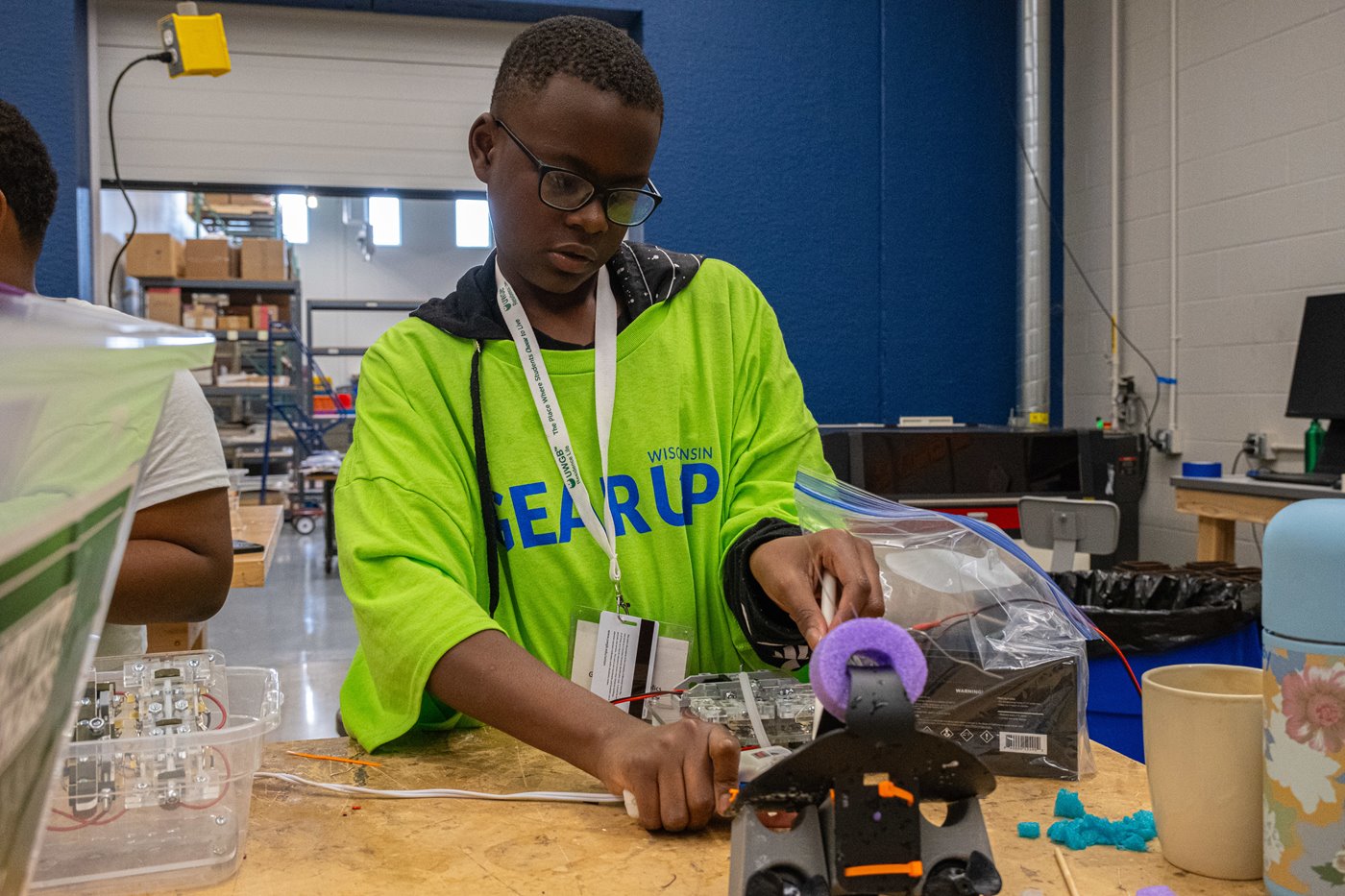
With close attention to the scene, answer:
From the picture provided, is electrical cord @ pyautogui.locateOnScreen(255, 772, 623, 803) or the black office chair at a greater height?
the black office chair

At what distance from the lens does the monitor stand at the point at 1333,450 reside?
334 centimetres

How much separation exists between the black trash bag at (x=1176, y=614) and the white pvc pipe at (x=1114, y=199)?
2416 mm

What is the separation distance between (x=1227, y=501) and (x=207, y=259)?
7974mm

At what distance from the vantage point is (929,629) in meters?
1.03

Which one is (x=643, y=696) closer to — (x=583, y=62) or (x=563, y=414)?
(x=563, y=414)

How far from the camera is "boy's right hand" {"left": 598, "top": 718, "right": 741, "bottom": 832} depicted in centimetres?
79

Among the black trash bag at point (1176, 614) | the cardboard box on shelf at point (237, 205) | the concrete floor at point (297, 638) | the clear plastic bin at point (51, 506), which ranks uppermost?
the cardboard box on shelf at point (237, 205)

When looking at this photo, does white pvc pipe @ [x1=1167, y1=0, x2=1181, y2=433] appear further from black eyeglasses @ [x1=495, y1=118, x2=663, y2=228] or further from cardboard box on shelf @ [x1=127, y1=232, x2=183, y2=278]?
cardboard box on shelf @ [x1=127, y1=232, x2=183, y2=278]

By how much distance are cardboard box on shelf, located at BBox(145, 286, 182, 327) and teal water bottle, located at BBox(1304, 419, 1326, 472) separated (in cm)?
760

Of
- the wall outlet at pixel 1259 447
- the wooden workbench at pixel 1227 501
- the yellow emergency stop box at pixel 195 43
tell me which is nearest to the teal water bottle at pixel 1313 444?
the wooden workbench at pixel 1227 501

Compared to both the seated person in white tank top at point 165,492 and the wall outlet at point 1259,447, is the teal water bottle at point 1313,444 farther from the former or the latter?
the seated person in white tank top at point 165,492

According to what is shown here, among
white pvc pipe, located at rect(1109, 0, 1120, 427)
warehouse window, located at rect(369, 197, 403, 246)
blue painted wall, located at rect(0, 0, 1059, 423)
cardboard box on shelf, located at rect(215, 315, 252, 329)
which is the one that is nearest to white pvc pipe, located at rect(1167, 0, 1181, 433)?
white pvc pipe, located at rect(1109, 0, 1120, 427)

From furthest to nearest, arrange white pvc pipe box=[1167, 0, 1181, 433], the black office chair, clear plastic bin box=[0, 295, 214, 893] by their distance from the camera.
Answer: white pvc pipe box=[1167, 0, 1181, 433]
the black office chair
clear plastic bin box=[0, 295, 214, 893]

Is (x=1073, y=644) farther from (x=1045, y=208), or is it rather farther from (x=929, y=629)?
(x=1045, y=208)
